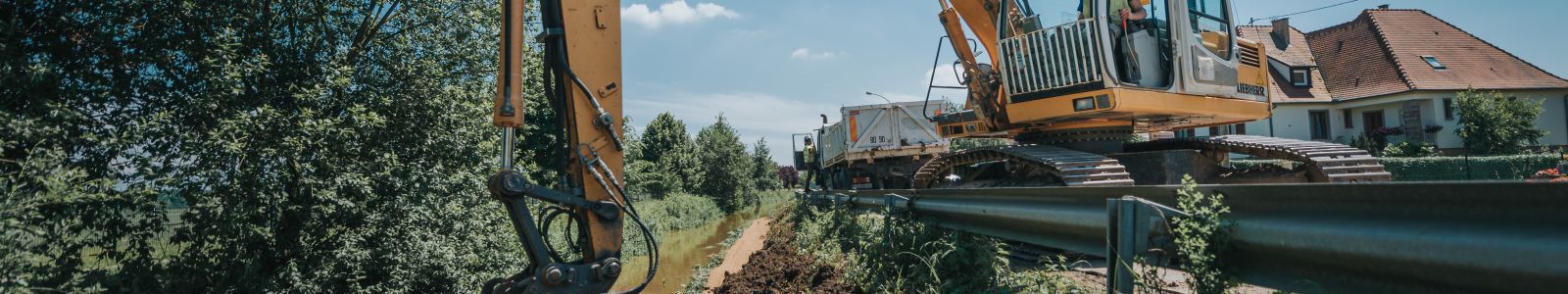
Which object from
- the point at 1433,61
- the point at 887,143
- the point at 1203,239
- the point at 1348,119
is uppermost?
the point at 1433,61

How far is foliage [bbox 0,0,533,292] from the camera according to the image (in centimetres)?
549

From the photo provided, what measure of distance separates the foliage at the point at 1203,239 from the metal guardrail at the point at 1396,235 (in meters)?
0.03

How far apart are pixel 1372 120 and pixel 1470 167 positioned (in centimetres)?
1188

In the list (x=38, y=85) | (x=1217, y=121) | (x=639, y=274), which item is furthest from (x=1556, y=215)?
(x=639, y=274)

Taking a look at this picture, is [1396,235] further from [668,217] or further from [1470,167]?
[668,217]

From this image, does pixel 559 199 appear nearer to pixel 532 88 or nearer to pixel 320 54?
pixel 320 54

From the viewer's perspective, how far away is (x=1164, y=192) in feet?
8.17

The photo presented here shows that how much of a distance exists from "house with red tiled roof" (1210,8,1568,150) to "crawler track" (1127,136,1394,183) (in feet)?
82.9

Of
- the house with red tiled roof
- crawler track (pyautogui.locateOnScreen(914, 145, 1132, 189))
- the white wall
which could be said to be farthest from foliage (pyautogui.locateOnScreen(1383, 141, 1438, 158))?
crawler track (pyautogui.locateOnScreen(914, 145, 1132, 189))

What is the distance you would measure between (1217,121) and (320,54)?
8230 millimetres

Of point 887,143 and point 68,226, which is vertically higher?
point 887,143

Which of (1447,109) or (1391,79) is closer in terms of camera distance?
(1447,109)

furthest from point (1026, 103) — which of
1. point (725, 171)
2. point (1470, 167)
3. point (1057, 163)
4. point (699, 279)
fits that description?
point (725, 171)

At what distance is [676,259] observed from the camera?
17047 millimetres
